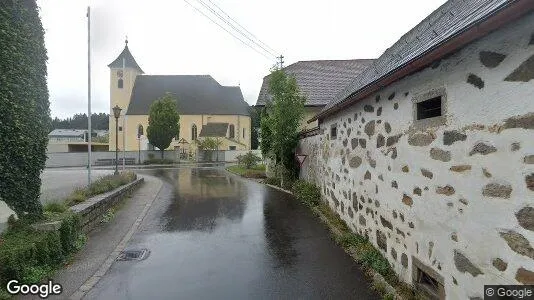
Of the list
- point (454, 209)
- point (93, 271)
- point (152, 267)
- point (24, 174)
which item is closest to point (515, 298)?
point (454, 209)

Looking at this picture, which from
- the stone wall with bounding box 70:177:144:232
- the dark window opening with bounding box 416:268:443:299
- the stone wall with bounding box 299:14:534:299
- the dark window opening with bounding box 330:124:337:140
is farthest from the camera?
the dark window opening with bounding box 330:124:337:140

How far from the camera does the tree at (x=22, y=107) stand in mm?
5812

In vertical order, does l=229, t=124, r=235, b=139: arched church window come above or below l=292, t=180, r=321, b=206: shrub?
above

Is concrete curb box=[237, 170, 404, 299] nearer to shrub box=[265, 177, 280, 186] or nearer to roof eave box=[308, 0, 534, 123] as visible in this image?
roof eave box=[308, 0, 534, 123]

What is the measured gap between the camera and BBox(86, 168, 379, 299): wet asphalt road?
17.1 feet

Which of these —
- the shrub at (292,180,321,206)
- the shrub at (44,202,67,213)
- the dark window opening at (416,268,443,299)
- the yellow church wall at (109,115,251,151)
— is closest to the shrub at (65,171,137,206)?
the shrub at (44,202,67,213)

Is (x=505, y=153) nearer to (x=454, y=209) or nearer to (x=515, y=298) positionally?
(x=454, y=209)

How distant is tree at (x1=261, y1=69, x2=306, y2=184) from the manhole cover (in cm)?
1054

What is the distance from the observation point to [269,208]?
11.7 m

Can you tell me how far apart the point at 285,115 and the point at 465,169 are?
1310 centimetres

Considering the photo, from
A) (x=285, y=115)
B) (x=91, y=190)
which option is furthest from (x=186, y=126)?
(x=91, y=190)

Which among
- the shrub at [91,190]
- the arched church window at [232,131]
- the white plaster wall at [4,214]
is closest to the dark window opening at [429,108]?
the white plaster wall at [4,214]

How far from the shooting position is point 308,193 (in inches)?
507

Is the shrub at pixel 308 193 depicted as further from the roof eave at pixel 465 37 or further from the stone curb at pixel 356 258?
the roof eave at pixel 465 37
